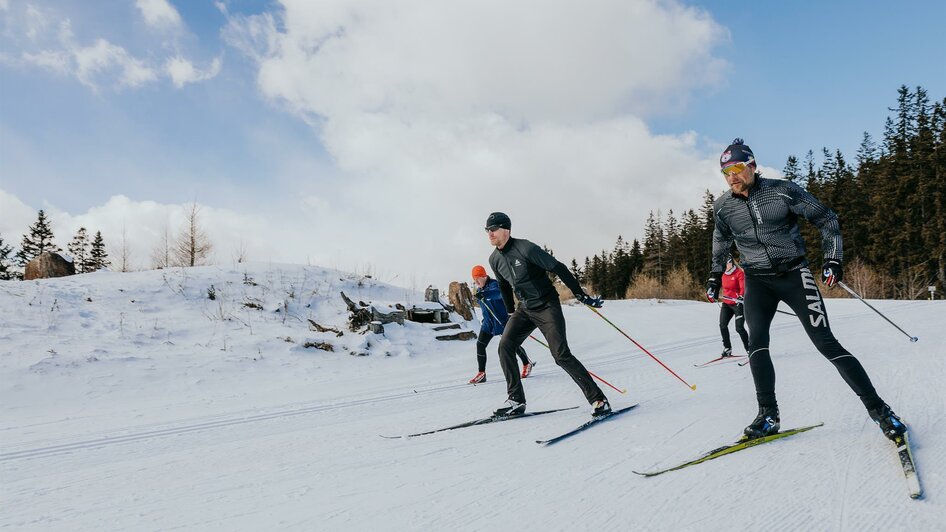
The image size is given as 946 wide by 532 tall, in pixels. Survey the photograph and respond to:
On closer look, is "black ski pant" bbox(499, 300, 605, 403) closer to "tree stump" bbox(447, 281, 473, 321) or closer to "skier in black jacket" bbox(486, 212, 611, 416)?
"skier in black jacket" bbox(486, 212, 611, 416)

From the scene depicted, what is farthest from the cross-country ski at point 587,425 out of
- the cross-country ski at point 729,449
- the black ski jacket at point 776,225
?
the black ski jacket at point 776,225

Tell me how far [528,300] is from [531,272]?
27 cm

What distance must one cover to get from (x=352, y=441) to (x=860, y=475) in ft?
11.2

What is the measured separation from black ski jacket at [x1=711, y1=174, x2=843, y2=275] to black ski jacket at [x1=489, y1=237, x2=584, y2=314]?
4.70 ft

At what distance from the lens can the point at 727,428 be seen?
362 centimetres

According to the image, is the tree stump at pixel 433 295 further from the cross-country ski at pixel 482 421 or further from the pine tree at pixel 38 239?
the pine tree at pixel 38 239

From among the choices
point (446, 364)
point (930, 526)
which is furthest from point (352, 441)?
point (446, 364)

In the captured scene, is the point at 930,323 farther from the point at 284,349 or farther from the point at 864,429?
the point at 284,349

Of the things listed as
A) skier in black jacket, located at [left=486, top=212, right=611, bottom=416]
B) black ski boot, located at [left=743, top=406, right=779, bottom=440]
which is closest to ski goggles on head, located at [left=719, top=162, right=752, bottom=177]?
skier in black jacket, located at [left=486, top=212, right=611, bottom=416]

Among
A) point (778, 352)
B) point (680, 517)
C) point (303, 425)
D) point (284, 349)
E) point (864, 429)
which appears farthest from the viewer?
point (284, 349)

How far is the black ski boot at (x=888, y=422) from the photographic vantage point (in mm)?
2873

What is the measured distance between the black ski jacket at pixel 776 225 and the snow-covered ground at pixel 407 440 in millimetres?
1214

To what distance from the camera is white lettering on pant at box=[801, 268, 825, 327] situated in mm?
3219

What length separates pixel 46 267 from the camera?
13406 millimetres
